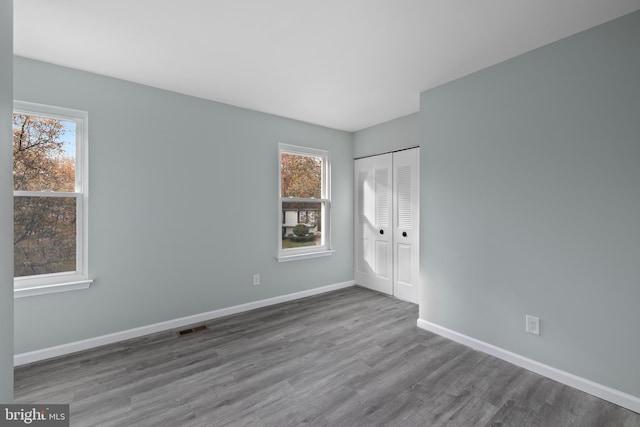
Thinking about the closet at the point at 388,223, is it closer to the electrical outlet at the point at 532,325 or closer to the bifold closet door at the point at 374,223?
the bifold closet door at the point at 374,223

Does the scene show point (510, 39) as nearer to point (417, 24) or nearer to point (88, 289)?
point (417, 24)

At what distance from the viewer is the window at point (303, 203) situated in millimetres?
3936

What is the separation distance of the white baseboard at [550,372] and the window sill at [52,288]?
340 cm

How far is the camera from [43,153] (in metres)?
2.46

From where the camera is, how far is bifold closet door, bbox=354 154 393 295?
413cm

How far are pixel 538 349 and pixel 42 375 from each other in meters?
3.89

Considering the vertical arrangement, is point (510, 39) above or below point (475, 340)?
above

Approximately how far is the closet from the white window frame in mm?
3460

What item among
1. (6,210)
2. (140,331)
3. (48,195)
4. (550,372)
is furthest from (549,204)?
(48,195)

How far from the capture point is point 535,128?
224 cm

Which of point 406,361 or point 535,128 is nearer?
point 535,128

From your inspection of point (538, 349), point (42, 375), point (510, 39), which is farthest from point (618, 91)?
point (42, 375)

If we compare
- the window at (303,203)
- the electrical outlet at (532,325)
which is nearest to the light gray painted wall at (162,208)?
the window at (303,203)

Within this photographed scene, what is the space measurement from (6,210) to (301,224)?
10.3ft
